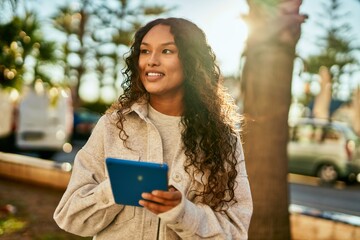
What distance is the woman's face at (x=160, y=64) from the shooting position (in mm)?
2041

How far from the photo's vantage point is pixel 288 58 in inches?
198

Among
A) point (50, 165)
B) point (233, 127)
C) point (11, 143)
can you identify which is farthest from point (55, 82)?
point (233, 127)

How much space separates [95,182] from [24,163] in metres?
7.93

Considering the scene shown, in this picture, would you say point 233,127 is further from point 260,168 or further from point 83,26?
point 83,26

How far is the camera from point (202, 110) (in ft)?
7.09

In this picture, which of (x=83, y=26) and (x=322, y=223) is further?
(x=83, y=26)

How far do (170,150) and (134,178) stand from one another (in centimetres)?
41

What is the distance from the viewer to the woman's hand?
5.39 feet

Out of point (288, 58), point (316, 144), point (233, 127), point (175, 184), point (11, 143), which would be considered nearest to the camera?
point (175, 184)

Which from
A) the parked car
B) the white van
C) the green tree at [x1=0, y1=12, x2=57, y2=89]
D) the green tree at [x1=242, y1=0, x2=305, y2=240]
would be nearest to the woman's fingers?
the green tree at [x1=242, y1=0, x2=305, y2=240]

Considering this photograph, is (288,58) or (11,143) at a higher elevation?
(288,58)

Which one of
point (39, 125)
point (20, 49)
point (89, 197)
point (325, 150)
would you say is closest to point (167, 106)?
point (89, 197)

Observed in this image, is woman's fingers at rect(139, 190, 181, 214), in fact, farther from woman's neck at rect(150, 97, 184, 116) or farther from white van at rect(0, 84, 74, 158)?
white van at rect(0, 84, 74, 158)

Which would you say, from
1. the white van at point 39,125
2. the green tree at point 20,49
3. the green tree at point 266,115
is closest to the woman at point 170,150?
the green tree at point 266,115
